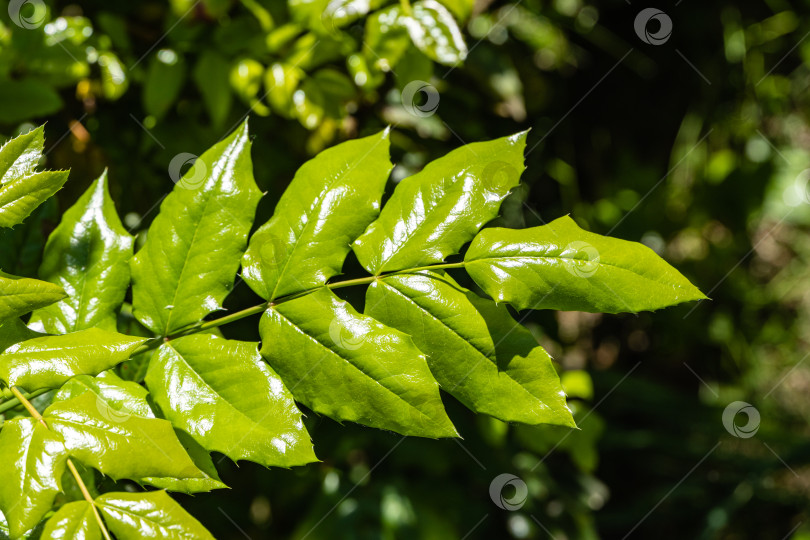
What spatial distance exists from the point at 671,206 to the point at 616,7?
2.59ft

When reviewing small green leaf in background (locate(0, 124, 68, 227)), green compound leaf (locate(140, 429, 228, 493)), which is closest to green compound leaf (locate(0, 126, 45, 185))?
small green leaf in background (locate(0, 124, 68, 227))

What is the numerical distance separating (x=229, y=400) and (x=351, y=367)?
165 mm

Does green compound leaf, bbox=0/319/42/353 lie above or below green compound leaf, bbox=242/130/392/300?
below

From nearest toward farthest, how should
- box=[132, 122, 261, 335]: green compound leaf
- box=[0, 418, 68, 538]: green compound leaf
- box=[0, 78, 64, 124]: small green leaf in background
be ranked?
box=[0, 418, 68, 538]: green compound leaf → box=[132, 122, 261, 335]: green compound leaf → box=[0, 78, 64, 124]: small green leaf in background

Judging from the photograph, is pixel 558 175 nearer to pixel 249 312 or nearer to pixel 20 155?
pixel 249 312

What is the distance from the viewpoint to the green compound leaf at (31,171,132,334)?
94 cm

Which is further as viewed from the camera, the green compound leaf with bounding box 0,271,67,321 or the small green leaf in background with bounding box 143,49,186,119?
the small green leaf in background with bounding box 143,49,186,119

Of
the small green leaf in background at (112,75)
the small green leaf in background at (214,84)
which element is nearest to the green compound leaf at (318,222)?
the small green leaf in background at (214,84)

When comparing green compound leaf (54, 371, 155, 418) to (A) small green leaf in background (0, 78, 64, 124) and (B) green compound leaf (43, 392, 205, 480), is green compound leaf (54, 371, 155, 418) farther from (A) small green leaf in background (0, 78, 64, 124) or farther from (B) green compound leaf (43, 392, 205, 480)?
(A) small green leaf in background (0, 78, 64, 124)

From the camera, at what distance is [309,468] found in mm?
1581

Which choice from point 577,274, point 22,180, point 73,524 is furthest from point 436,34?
point 73,524

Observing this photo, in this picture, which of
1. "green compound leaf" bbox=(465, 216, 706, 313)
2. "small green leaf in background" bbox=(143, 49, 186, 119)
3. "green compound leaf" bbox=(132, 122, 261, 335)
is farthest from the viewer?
"small green leaf in background" bbox=(143, 49, 186, 119)

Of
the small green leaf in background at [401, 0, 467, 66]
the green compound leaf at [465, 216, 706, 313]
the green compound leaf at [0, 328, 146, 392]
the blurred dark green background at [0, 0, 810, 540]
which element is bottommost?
the blurred dark green background at [0, 0, 810, 540]

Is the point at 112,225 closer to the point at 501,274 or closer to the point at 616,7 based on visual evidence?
the point at 501,274
